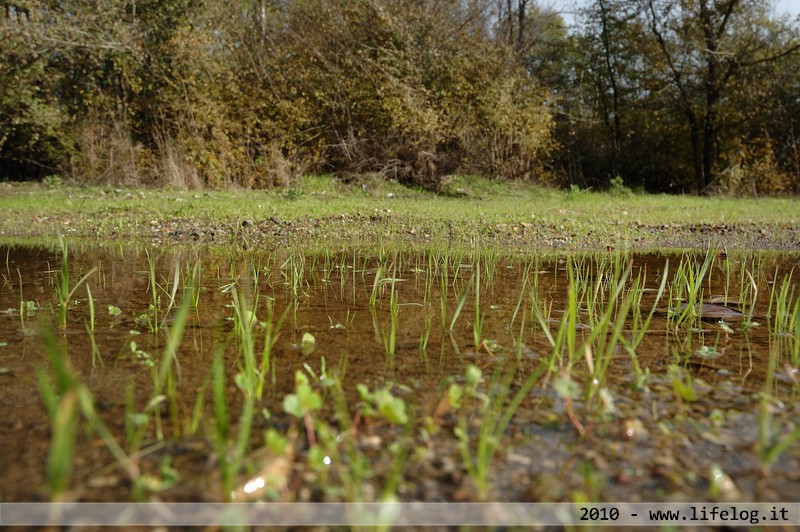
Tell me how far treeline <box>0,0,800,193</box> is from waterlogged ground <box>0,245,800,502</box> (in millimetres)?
9590

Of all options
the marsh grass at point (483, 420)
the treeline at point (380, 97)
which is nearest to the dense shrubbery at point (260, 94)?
the treeline at point (380, 97)

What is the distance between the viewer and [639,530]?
39.7 inches

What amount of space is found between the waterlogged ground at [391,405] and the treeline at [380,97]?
31.5 ft

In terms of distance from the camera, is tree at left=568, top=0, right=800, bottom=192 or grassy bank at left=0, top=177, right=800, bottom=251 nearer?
grassy bank at left=0, top=177, right=800, bottom=251

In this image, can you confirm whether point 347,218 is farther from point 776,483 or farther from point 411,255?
point 776,483

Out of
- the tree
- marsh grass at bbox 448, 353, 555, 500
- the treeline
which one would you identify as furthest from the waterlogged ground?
the tree

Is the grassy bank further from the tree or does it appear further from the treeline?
the tree

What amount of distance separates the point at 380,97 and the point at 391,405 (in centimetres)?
1195

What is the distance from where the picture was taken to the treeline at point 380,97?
36.9ft

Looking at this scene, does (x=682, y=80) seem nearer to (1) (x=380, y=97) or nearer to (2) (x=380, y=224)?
(1) (x=380, y=97)

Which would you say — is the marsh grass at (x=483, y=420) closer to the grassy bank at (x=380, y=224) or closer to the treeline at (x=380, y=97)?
the grassy bank at (x=380, y=224)

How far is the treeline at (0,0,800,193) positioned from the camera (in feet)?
36.9

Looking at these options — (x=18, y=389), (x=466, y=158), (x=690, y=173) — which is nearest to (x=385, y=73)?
(x=466, y=158)

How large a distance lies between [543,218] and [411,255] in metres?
2.95
